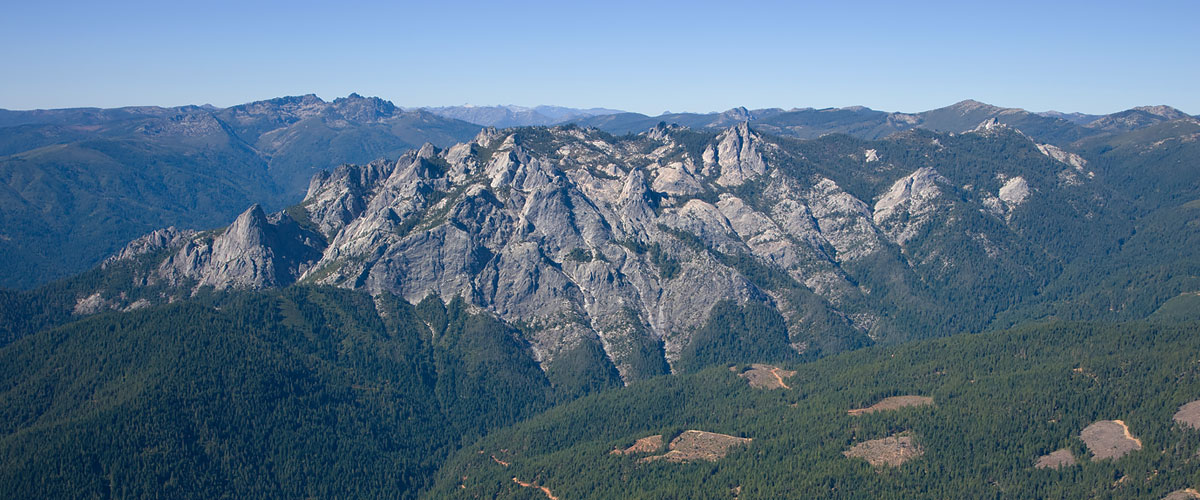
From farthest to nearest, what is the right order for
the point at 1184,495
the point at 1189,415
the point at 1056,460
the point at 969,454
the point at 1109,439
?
1. the point at 969,454
2. the point at 1109,439
3. the point at 1056,460
4. the point at 1189,415
5. the point at 1184,495

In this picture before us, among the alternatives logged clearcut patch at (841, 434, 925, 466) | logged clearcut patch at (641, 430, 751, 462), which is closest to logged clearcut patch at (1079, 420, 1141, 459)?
logged clearcut patch at (841, 434, 925, 466)

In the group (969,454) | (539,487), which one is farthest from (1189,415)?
(539,487)

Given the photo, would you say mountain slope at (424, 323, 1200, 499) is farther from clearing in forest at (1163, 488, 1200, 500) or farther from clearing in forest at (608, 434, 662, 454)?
clearing in forest at (1163, 488, 1200, 500)

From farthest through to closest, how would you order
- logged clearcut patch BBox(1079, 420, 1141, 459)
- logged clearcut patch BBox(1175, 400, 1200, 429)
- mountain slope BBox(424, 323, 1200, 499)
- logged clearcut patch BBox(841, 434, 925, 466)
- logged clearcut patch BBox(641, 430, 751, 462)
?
logged clearcut patch BBox(641, 430, 751, 462), logged clearcut patch BBox(841, 434, 925, 466), logged clearcut patch BBox(1079, 420, 1141, 459), logged clearcut patch BBox(1175, 400, 1200, 429), mountain slope BBox(424, 323, 1200, 499)

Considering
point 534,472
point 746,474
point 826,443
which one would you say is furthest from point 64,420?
point 826,443

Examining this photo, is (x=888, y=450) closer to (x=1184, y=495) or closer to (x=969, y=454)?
(x=969, y=454)

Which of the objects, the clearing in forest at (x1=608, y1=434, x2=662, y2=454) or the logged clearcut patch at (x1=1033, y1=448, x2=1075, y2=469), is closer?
the logged clearcut patch at (x1=1033, y1=448, x2=1075, y2=469)
